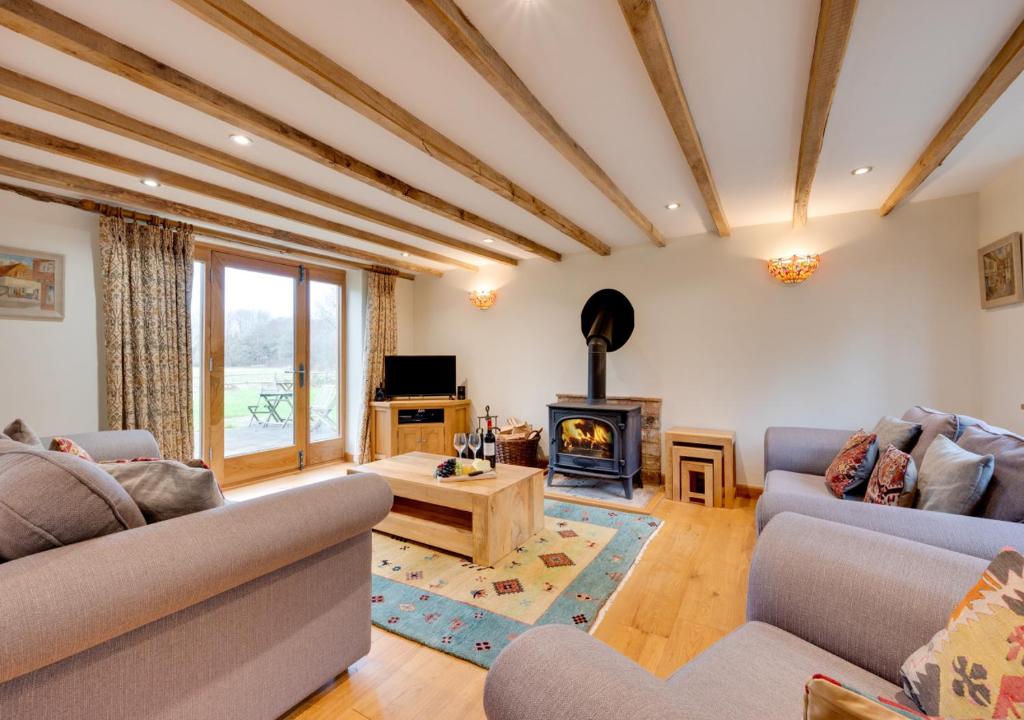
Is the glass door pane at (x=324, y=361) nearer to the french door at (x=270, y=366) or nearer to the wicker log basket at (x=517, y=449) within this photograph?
the french door at (x=270, y=366)

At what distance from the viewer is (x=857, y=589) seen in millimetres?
1087

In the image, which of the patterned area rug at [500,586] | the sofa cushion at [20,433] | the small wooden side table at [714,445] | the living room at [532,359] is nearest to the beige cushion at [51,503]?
the living room at [532,359]

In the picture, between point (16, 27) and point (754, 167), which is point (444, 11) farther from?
point (754, 167)

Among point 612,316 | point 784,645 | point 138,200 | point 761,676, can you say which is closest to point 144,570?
point 761,676

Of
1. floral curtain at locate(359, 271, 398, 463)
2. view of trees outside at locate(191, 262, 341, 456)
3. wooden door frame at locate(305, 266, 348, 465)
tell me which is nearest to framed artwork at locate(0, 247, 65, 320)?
view of trees outside at locate(191, 262, 341, 456)

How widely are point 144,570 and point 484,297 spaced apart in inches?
170

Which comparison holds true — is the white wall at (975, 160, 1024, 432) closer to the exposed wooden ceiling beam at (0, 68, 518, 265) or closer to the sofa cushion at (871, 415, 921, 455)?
the sofa cushion at (871, 415, 921, 455)

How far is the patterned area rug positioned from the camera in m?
1.94

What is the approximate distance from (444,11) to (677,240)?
129 inches

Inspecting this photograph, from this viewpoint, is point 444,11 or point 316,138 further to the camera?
point 316,138

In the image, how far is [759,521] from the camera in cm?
197

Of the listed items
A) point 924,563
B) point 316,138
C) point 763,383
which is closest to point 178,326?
point 316,138

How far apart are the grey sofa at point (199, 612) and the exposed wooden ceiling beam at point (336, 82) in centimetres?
150

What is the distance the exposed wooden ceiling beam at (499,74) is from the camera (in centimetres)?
139
